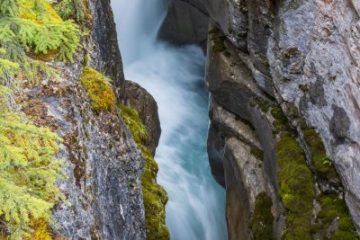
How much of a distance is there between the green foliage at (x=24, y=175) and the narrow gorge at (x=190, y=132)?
18 mm

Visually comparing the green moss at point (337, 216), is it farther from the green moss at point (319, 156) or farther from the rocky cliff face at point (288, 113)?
the green moss at point (319, 156)

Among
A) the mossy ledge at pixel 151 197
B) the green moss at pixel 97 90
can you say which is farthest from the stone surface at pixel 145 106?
the green moss at pixel 97 90

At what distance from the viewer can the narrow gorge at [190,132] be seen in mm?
5984

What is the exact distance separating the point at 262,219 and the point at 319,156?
10.8ft

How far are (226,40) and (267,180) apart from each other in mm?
Result: 5485

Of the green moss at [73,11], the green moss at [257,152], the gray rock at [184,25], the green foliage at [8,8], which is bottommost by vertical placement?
the green foliage at [8,8]

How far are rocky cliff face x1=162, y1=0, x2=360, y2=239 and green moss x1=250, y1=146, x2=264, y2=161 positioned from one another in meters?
0.04

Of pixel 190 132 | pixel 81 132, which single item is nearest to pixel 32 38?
pixel 81 132

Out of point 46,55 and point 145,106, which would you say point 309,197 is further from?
point 46,55

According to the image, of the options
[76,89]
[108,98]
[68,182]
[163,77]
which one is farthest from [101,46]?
[163,77]

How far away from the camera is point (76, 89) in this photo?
7566 millimetres

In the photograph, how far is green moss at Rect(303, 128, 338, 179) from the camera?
11531 millimetres

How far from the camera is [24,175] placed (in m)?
5.36

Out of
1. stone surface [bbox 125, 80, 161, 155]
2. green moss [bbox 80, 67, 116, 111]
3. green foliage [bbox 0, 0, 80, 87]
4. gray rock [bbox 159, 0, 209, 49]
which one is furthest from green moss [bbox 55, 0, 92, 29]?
gray rock [bbox 159, 0, 209, 49]
